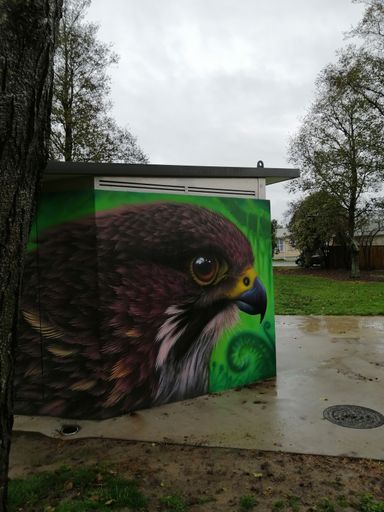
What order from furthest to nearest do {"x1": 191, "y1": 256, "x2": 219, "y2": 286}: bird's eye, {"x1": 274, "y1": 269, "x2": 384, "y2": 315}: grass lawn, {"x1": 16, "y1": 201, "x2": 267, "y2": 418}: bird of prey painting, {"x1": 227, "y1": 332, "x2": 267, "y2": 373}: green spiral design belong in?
{"x1": 274, "y1": 269, "x2": 384, "y2": 315}: grass lawn < {"x1": 227, "y1": 332, "x2": 267, "y2": 373}: green spiral design < {"x1": 191, "y1": 256, "x2": 219, "y2": 286}: bird's eye < {"x1": 16, "y1": 201, "x2": 267, "y2": 418}: bird of prey painting

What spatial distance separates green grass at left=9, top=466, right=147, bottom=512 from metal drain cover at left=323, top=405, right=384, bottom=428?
2096 millimetres

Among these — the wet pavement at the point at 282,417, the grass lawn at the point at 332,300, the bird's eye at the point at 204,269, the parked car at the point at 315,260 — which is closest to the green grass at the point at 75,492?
the wet pavement at the point at 282,417

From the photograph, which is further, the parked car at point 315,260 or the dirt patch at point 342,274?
the parked car at point 315,260

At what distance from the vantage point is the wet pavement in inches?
136

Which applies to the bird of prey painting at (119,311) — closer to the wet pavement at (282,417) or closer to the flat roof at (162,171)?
the wet pavement at (282,417)

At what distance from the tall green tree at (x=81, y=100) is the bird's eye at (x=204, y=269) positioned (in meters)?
11.5

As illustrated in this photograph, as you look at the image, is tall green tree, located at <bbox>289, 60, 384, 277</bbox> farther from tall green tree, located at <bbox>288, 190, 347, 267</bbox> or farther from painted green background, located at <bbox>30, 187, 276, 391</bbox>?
painted green background, located at <bbox>30, 187, 276, 391</bbox>

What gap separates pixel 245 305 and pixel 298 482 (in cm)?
236

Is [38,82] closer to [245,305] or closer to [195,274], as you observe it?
[195,274]

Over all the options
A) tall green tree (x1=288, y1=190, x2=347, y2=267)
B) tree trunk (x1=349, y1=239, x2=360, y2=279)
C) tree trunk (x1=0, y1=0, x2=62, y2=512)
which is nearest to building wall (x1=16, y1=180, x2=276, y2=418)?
tree trunk (x1=0, y1=0, x2=62, y2=512)

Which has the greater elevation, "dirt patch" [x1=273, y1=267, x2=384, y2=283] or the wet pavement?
"dirt patch" [x1=273, y1=267, x2=384, y2=283]

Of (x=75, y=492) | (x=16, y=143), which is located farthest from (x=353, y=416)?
(x=16, y=143)

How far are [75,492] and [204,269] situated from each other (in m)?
2.55

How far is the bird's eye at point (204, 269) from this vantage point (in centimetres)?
452
